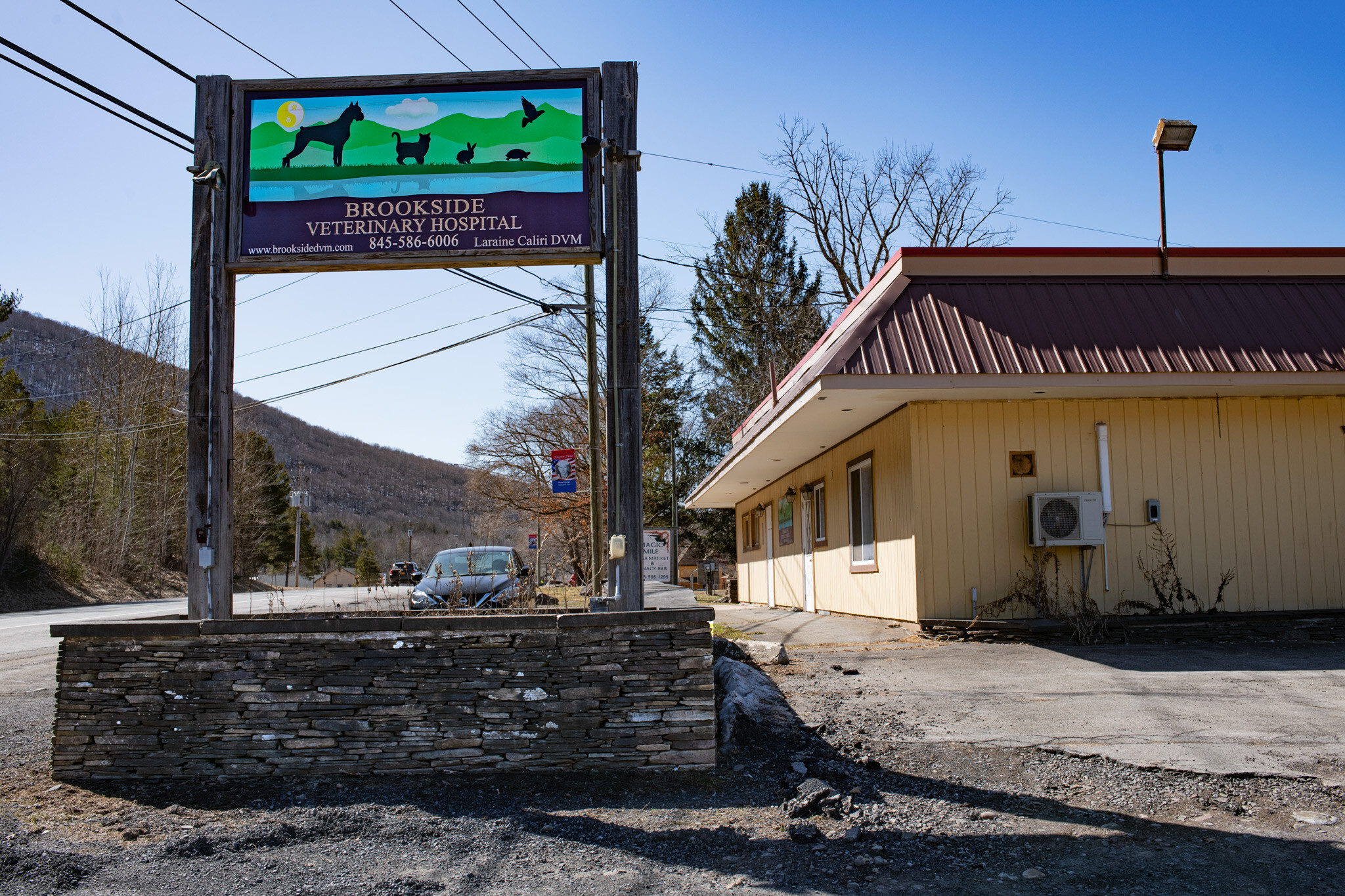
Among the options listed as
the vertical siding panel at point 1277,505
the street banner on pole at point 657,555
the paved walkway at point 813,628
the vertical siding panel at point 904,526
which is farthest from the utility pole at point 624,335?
the vertical siding panel at point 1277,505

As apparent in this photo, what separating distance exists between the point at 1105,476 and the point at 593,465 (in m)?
5.47

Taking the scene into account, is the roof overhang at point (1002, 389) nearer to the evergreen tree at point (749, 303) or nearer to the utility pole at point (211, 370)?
the utility pole at point (211, 370)

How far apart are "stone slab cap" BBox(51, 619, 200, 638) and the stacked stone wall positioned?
14mm

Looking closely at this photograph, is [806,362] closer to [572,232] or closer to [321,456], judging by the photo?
[572,232]

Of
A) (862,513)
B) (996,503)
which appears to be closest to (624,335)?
(996,503)

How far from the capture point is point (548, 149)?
5898 millimetres

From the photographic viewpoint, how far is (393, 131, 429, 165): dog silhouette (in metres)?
5.89

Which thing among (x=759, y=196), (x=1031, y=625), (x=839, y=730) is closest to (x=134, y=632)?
(x=839, y=730)

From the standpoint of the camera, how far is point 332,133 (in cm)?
596

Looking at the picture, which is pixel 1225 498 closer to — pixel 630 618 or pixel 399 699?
pixel 630 618

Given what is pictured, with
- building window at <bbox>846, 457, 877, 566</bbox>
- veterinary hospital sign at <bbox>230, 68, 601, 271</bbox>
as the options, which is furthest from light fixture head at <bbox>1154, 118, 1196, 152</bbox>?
veterinary hospital sign at <bbox>230, 68, 601, 271</bbox>

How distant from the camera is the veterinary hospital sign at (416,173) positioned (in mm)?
5816

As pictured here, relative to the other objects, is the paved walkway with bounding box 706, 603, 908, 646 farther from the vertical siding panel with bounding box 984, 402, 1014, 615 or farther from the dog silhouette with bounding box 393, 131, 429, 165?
the dog silhouette with bounding box 393, 131, 429, 165

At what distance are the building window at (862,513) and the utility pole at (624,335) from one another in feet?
21.4
